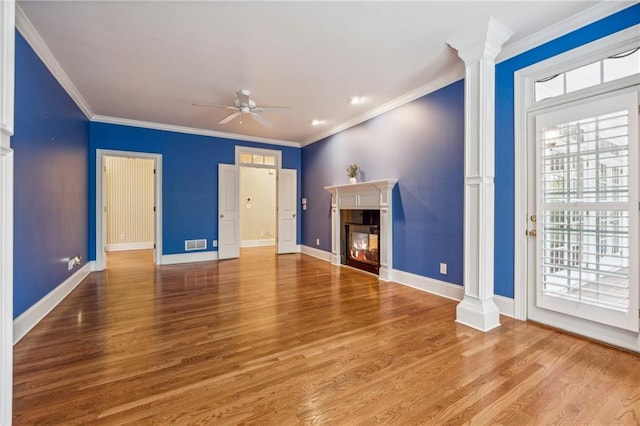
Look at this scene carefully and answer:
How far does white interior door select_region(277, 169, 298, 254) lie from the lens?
6895mm

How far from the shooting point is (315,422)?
59.3 inches

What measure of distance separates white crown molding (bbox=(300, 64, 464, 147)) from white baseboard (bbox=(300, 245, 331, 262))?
249cm

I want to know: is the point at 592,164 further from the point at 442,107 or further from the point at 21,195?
the point at 21,195

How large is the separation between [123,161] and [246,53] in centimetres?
634

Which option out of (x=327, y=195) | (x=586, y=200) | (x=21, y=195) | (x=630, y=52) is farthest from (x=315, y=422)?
(x=327, y=195)

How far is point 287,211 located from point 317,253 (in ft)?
4.29

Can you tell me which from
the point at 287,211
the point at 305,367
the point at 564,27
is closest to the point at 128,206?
the point at 287,211

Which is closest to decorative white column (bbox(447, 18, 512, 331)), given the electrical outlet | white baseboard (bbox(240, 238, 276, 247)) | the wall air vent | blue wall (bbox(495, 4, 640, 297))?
blue wall (bbox(495, 4, 640, 297))

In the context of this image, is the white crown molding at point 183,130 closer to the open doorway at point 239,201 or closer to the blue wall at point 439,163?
the open doorway at point 239,201

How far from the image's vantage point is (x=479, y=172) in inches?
108

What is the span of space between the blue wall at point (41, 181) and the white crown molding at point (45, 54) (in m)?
0.07

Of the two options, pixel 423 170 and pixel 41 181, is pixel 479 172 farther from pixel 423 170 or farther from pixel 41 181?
pixel 41 181

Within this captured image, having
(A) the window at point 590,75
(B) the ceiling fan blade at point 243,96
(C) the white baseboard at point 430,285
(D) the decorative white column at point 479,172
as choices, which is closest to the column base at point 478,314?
(D) the decorative white column at point 479,172

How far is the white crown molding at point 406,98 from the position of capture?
11.3 feet
